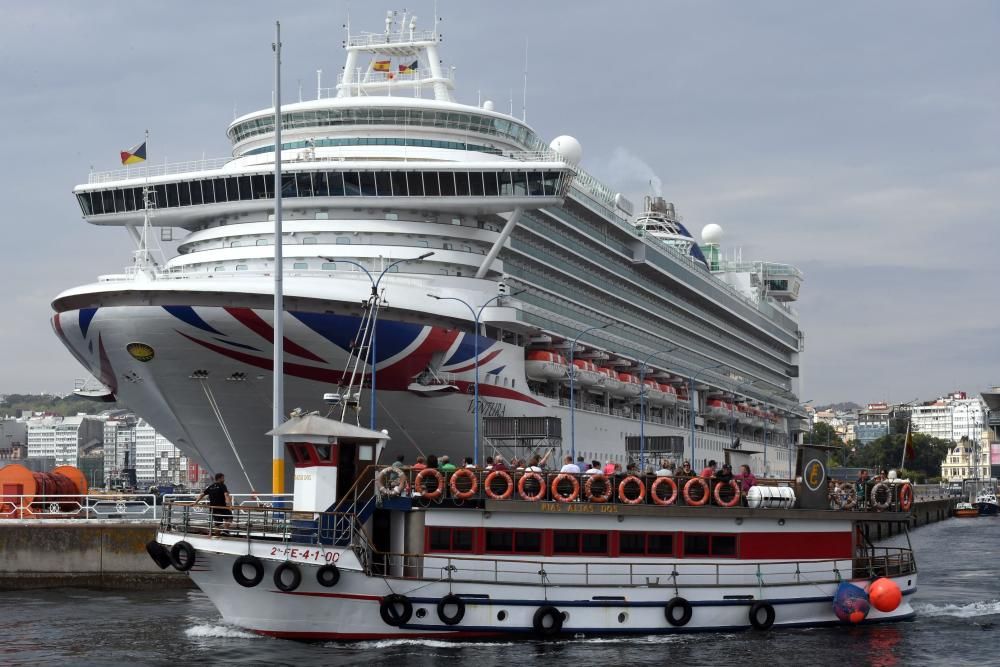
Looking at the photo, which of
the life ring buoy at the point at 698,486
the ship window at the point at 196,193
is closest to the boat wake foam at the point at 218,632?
the life ring buoy at the point at 698,486

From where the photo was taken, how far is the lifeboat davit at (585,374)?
50875mm

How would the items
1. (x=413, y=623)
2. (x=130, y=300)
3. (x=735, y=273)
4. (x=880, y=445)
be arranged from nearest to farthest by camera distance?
(x=413, y=623) < (x=130, y=300) < (x=735, y=273) < (x=880, y=445)

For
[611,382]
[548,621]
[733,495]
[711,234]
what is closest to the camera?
[548,621]

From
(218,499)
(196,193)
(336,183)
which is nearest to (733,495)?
(218,499)

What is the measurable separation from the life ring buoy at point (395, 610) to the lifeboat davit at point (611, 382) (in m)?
31.2

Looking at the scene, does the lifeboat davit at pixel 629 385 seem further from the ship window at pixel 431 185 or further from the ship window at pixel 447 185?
the ship window at pixel 431 185

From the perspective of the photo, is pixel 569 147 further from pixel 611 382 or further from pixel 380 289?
pixel 380 289

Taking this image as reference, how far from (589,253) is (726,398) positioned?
22448mm

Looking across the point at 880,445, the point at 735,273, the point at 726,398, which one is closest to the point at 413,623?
the point at 726,398

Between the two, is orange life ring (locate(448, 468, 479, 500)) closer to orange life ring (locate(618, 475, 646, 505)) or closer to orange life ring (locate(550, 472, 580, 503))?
orange life ring (locate(550, 472, 580, 503))

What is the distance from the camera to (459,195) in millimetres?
42750

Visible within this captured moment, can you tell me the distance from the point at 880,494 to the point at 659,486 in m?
5.84

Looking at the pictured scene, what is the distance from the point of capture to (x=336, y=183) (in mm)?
42656

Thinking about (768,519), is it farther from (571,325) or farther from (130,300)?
(571,325)
